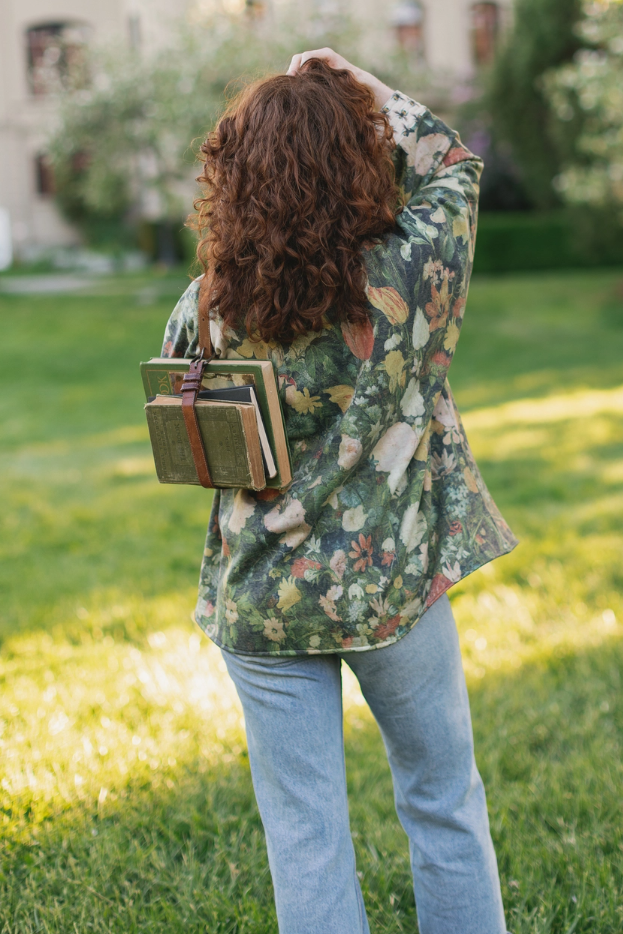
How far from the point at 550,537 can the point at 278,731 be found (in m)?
3.58

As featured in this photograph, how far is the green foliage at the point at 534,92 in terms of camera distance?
18016mm

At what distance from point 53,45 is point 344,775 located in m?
31.3

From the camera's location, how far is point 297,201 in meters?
1.50

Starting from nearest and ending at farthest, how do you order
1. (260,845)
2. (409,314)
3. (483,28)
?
(409,314) → (260,845) → (483,28)

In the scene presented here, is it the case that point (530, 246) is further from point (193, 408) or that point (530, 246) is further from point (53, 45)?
point (193, 408)

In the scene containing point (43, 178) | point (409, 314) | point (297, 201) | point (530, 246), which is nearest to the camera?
point (297, 201)

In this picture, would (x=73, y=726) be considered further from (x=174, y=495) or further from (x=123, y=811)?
(x=174, y=495)

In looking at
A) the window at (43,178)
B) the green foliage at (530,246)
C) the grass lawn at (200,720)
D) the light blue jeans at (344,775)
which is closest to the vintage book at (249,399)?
the light blue jeans at (344,775)

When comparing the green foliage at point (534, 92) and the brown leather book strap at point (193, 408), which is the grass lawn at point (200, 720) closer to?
the brown leather book strap at point (193, 408)

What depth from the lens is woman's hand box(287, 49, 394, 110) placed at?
65.1 inches

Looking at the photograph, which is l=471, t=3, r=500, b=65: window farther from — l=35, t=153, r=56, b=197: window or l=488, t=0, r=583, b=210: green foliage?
l=35, t=153, r=56, b=197: window

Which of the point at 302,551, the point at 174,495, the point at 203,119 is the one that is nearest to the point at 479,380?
the point at 174,495

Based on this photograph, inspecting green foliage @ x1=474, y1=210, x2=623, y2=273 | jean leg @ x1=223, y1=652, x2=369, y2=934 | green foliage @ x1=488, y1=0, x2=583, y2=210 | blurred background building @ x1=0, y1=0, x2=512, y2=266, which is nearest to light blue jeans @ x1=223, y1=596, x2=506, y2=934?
jean leg @ x1=223, y1=652, x2=369, y2=934

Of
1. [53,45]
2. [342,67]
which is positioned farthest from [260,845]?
[53,45]
